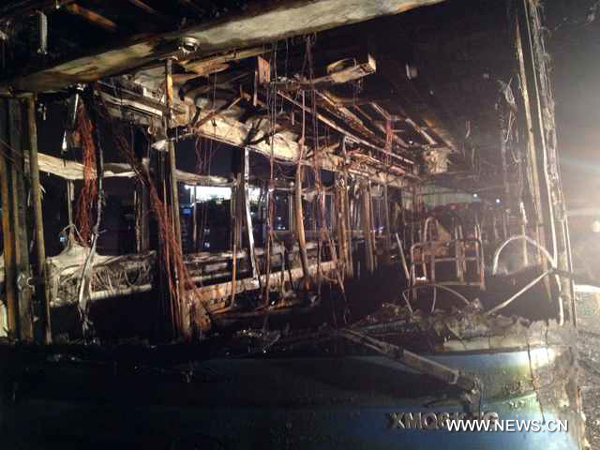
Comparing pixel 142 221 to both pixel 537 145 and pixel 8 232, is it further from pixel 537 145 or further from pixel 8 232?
pixel 537 145

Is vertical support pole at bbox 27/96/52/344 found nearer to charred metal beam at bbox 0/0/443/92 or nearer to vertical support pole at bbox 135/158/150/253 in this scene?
charred metal beam at bbox 0/0/443/92

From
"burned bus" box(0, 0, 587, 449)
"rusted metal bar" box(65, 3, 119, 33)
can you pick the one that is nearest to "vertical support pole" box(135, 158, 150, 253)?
"burned bus" box(0, 0, 587, 449)

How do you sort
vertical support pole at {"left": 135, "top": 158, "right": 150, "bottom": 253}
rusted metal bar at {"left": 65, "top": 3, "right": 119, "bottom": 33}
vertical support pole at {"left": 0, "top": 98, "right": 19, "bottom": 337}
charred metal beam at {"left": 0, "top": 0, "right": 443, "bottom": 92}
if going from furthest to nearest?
vertical support pole at {"left": 135, "top": 158, "right": 150, "bottom": 253}
vertical support pole at {"left": 0, "top": 98, "right": 19, "bottom": 337}
rusted metal bar at {"left": 65, "top": 3, "right": 119, "bottom": 33}
charred metal beam at {"left": 0, "top": 0, "right": 443, "bottom": 92}

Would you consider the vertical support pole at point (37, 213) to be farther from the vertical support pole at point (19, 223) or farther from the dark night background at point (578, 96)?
the dark night background at point (578, 96)

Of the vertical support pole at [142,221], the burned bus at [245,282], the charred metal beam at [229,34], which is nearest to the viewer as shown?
the charred metal beam at [229,34]

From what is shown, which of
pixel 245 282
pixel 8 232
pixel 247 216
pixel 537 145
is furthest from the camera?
pixel 247 216

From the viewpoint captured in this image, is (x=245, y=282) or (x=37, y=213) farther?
(x=245, y=282)

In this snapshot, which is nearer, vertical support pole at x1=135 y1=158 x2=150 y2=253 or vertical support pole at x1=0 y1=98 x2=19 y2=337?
vertical support pole at x1=0 y1=98 x2=19 y2=337

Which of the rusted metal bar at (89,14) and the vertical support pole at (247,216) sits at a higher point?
the rusted metal bar at (89,14)

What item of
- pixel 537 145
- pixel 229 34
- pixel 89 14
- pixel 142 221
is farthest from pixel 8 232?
pixel 537 145

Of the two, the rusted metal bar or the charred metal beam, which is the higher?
the rusted metal bar

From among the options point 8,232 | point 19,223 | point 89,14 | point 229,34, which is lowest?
point 8,232

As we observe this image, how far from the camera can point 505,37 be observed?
605cm

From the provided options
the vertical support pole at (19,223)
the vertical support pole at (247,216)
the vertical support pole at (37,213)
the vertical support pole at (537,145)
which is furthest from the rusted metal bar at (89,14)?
the vertical support pole at (537,145)
